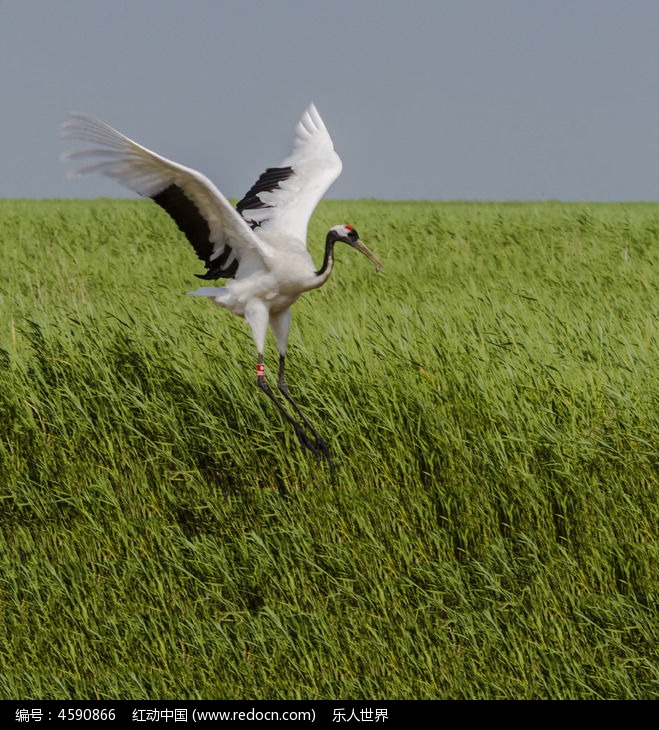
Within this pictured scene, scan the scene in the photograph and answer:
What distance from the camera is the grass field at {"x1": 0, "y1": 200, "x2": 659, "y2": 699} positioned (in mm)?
3975

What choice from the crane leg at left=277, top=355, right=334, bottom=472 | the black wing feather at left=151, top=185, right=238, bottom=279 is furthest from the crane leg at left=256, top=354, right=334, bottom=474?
the black wing feather at left=151, top=185, right=238, bottom=279

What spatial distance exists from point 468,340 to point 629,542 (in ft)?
5.82

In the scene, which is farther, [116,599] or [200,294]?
[200,294]

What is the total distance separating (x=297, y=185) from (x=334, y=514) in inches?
105

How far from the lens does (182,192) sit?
5.03 meters

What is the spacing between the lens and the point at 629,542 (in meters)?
4.44

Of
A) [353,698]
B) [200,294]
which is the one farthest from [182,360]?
[353,698]

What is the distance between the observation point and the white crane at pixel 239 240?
472cm

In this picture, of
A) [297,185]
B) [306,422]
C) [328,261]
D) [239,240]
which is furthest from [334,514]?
[297,185]

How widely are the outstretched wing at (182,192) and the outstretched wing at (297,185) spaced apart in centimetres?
43

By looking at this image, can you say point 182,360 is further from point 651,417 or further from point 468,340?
point 651,417
